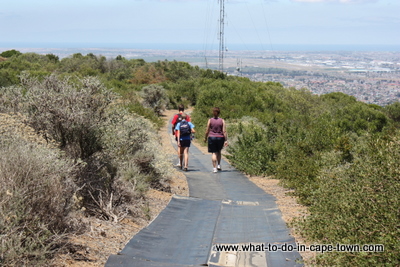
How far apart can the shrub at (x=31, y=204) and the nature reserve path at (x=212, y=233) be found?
77 cm

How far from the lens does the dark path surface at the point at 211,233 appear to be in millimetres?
5320

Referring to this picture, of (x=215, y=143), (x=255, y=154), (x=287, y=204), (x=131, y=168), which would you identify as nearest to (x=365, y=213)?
(x=287, y=204)

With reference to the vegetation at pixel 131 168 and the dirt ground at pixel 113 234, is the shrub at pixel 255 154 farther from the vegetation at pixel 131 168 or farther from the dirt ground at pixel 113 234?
the dirt ground at pixel 113 234

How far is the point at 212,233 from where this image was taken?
6.38 m

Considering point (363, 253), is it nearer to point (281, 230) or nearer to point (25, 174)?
point (281, 230)

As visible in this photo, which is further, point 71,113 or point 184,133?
point 184,133

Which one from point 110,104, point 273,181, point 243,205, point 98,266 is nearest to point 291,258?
point 98,266

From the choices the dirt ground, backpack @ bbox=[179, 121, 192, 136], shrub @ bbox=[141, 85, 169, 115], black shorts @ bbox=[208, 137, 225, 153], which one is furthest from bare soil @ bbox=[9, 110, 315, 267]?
shrub @ bbox=[141, 85, 169, 115]

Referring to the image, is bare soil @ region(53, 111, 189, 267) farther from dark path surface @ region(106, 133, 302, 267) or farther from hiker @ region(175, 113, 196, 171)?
hiker @ region(175, 113, 196, 171)

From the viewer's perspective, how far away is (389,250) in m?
3.97

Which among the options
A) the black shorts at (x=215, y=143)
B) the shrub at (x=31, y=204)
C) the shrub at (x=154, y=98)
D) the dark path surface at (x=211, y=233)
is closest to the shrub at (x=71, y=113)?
the shrub at (x=31, y=204)

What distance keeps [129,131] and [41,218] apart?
162 inches

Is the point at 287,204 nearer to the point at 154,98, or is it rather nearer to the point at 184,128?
the point at 184,128

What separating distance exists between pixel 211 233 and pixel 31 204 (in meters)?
2.50
